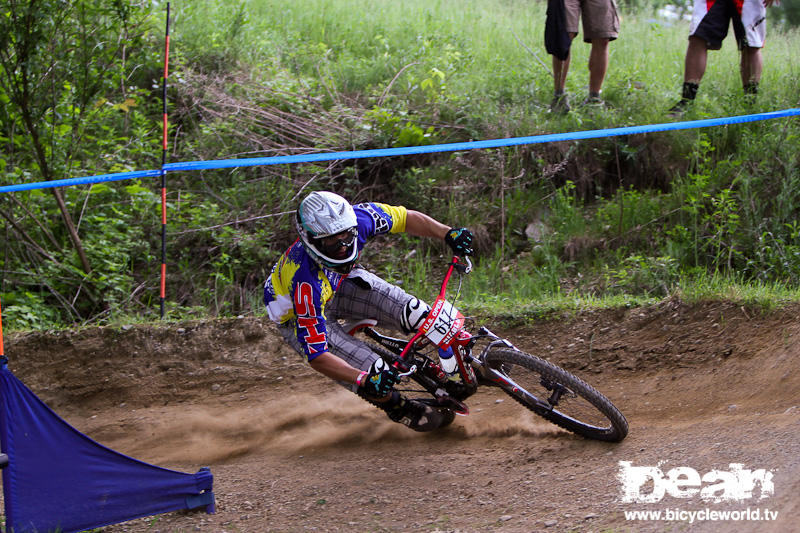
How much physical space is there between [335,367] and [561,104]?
5.35m

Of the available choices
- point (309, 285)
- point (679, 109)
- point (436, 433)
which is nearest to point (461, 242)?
point (309, 285)

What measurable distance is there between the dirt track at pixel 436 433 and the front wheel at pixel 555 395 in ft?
0.49

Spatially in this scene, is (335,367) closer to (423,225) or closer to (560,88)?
(423,225)

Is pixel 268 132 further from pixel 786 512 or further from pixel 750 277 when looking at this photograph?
pixel 786 512

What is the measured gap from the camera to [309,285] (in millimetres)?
4496

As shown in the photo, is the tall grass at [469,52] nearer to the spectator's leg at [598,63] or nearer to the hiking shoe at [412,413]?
the spectator's leg at [598,63]

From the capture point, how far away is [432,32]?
11.8m

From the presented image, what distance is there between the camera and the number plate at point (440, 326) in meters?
4.66

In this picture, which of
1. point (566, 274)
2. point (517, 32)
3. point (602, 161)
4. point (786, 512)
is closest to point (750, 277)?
point (566, 274)

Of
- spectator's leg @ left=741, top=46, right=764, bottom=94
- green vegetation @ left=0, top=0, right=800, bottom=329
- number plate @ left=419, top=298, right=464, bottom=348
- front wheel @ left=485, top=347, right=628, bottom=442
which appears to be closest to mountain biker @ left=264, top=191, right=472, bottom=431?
number plate @ left=419, top=298, right=464, bottom=348

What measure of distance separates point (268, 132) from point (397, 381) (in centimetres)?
562

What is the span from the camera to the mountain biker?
4414 mm

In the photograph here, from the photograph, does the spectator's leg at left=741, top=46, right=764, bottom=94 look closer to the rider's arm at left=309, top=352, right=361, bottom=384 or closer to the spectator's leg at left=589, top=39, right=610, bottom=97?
the spectator's leg at left=589, top=39, right=610, bottom=97

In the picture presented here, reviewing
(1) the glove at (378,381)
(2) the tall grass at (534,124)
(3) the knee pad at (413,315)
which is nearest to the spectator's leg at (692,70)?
(2) the tall grass at (534,124)
